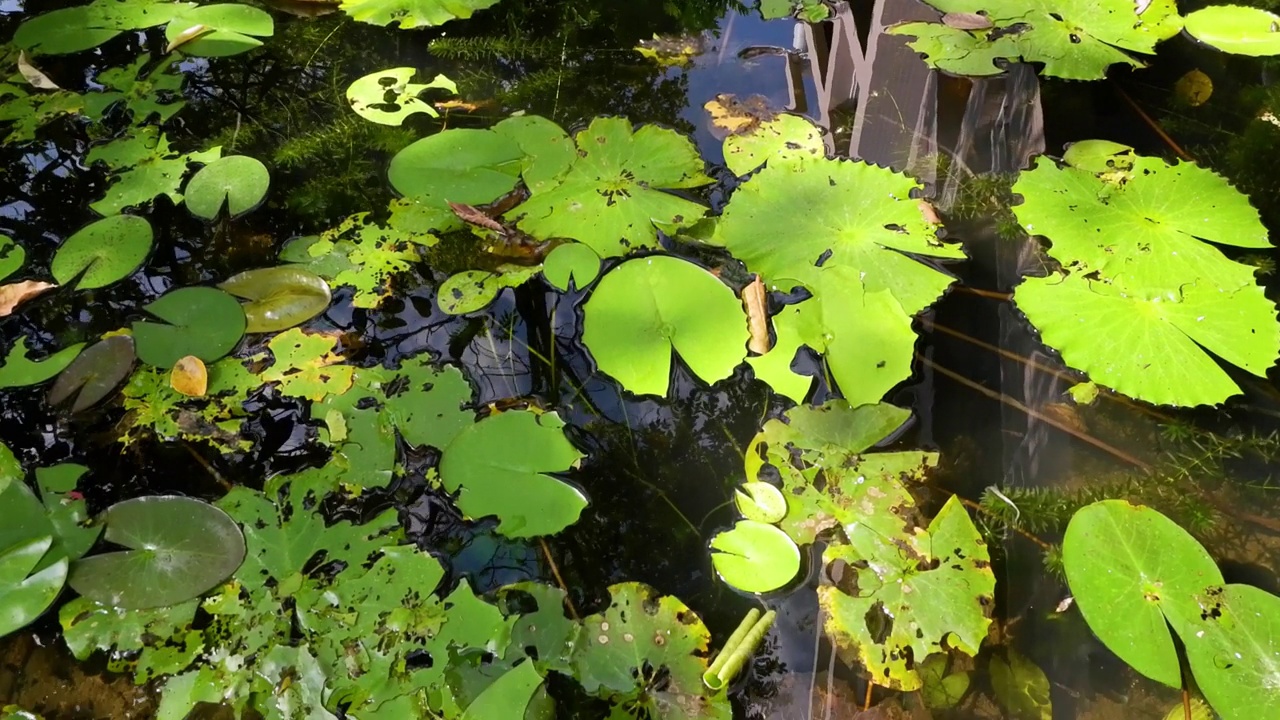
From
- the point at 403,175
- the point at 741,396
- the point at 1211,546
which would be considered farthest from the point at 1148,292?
the point at 403,175

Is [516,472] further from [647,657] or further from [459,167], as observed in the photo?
[459,167]

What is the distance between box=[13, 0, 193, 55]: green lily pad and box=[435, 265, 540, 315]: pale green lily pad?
143cm

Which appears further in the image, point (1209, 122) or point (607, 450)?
point (1209, 122)

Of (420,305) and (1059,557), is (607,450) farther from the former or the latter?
(1059,557)

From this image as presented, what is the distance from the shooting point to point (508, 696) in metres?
1.04

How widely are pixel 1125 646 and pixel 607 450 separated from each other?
2.84 feet

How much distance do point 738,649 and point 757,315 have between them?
64cm

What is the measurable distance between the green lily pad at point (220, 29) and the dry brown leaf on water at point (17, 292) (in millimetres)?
878

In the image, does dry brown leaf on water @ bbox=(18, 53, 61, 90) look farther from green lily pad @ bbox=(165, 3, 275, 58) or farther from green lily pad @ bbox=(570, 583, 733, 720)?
green lily pad @ bbox=(570, 583, 733, 720)

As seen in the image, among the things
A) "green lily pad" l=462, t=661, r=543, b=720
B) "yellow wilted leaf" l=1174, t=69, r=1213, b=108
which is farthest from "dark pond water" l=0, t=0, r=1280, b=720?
"green lily pad" l=462, t=661, r=543, b=720

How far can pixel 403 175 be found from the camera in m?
1.75

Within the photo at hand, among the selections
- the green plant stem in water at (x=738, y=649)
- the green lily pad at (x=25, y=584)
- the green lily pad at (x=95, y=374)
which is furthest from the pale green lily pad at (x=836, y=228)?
the green lily pad at (x=25, y=584)

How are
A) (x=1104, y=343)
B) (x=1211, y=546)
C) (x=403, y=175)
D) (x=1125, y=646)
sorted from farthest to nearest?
(x=403, y=175) < (x=1104, y=343) < (x=1211, y=546) < (x=1125, y=646)

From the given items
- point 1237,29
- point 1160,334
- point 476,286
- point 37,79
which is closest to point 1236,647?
point 1160,334
